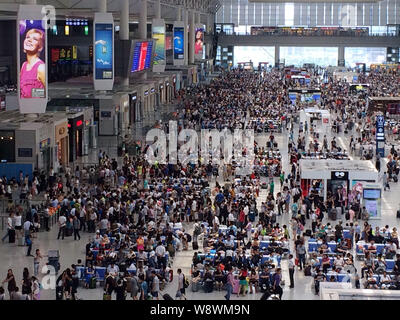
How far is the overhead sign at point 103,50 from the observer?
42.9 metres

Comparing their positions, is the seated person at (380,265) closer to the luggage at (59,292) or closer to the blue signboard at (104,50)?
the luggage at (59,292)

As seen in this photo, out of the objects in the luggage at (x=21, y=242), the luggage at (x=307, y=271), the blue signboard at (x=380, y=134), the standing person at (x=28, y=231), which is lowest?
the luggage at (x=307, y=271)

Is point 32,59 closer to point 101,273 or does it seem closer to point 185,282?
point 101,273

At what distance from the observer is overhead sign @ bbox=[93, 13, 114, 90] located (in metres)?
42.9

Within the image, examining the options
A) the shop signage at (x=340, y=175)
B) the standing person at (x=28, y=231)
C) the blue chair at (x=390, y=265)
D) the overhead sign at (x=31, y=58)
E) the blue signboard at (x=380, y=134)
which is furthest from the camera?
the blue signboard at (x=380, y=134)

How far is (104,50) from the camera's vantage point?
4325 centimetres

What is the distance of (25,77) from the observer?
31.0m

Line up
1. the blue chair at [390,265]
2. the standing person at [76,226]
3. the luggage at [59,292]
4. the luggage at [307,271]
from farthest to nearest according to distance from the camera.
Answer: the standing person at [76,226] < the luggage at [307,271] < the blue chair at [390,265] < the luggage at [59,292]

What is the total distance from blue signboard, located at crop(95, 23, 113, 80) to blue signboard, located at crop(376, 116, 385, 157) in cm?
1420

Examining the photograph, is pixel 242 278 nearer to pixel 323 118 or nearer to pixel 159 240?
pixel 159 240

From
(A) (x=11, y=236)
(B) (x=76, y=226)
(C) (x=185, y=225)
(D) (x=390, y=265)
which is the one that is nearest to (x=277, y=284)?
(D) (x=390, y=265)

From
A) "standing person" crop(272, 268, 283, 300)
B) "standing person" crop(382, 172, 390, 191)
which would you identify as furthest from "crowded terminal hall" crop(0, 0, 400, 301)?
"standing person" crop(382, 172, 390, 191)

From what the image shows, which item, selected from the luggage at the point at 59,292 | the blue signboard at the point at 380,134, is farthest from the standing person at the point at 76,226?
the blue signboard at the point at 380,134
